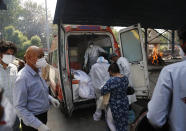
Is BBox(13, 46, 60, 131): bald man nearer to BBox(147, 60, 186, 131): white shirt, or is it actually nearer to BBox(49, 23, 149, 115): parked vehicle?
BBox(147, 60, 186, 131): white shirt

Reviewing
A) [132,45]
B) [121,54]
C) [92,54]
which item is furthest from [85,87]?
[132,45]

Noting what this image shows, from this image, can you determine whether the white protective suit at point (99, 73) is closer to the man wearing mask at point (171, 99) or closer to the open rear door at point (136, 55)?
the open rear door at point (136, 55)

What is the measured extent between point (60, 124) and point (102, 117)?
1.24 metres

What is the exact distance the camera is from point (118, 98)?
2814 millimetres

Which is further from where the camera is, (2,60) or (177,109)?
(2,60)

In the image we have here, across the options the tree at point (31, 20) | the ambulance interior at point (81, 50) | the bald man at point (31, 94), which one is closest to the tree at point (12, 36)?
the tree at point (31, 20)

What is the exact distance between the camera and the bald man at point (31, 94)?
1.84 meters

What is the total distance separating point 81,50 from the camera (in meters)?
8.41

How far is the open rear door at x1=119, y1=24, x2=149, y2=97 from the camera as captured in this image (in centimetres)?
477

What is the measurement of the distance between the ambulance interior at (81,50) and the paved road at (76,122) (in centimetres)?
55

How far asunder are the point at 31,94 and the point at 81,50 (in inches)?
258

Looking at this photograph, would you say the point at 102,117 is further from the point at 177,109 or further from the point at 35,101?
the point at 177,109

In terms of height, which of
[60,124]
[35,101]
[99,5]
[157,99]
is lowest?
[60,124]

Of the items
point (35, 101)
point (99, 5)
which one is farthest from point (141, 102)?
point (35, 101)
